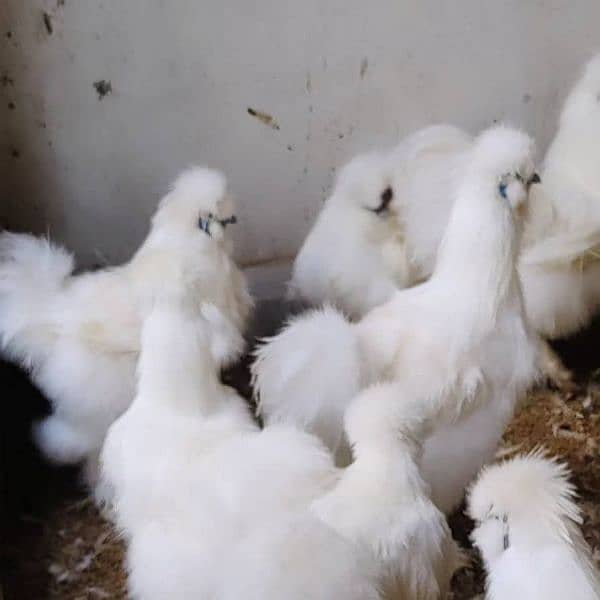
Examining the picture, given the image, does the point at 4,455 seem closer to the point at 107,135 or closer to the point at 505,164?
the point at 107,135

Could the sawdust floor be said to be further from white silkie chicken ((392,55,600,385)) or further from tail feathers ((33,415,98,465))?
white silkie chicken ((392,55,600,385))

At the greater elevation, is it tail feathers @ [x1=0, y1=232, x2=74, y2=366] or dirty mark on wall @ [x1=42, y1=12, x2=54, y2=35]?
dirty mark on wall @ [x1=42, y1=12, x2=54, y2=35]

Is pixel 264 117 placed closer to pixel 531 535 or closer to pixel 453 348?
pixel 453 348

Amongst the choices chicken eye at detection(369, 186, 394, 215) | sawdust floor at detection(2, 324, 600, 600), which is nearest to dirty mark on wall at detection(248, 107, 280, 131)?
chicken eye at detection(369, 186, 394, 215)

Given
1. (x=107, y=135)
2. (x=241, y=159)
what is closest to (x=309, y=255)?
(x=241, y=159)

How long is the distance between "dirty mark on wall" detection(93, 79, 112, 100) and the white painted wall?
12 mm

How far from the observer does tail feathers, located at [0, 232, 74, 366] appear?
2143mm

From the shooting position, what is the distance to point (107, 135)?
2713mm

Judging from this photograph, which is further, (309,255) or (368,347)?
Answer: (309,255)

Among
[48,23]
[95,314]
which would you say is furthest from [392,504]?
[48,23]

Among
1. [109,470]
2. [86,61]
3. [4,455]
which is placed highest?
[86,61]

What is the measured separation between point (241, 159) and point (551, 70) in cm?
85

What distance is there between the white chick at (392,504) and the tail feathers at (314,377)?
19cm

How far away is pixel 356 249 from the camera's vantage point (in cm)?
248
